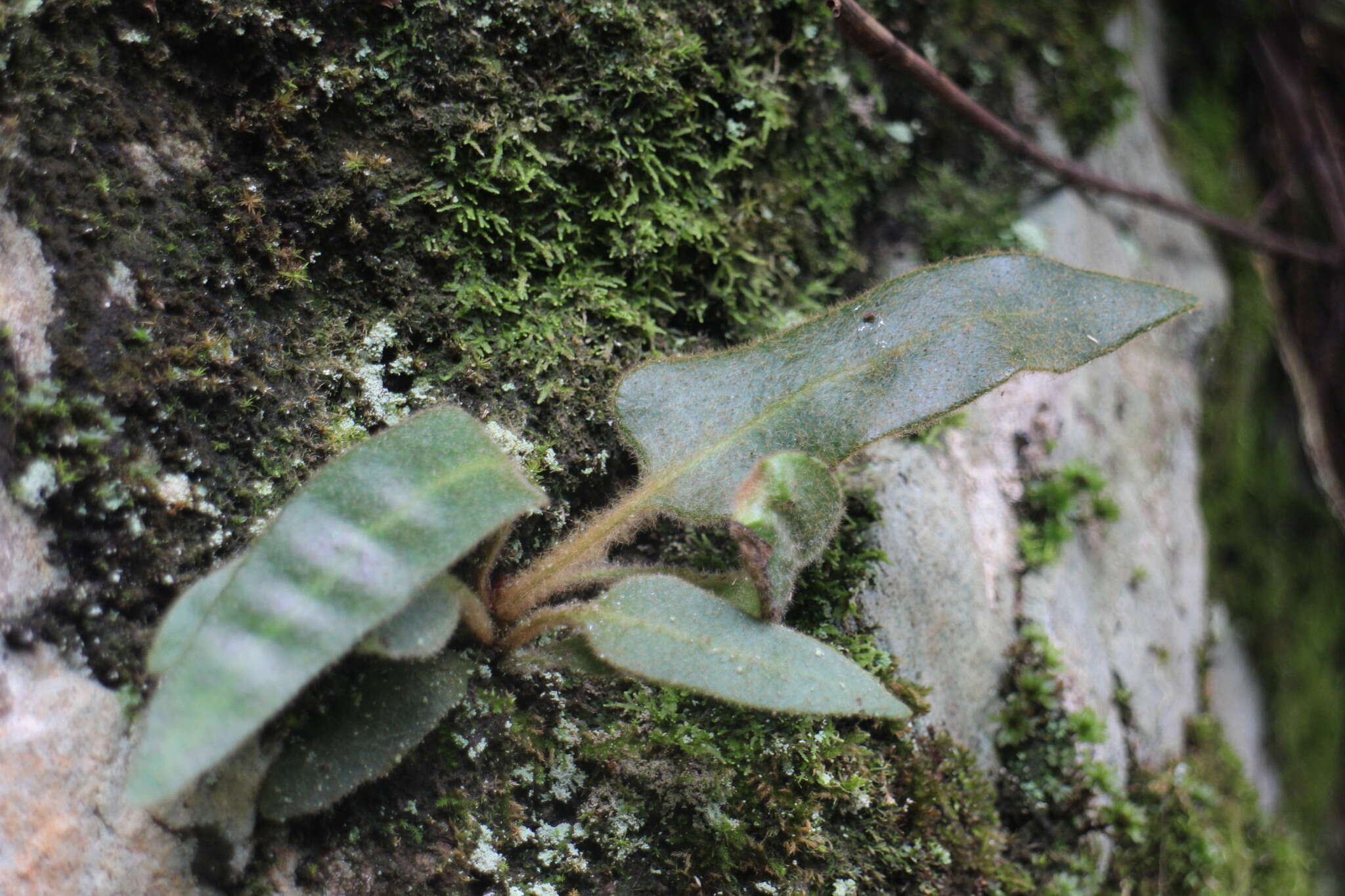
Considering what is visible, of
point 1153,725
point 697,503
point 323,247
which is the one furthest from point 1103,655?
point 323,247

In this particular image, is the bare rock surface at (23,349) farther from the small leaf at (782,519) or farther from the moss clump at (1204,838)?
the moss clump at (1204,838)

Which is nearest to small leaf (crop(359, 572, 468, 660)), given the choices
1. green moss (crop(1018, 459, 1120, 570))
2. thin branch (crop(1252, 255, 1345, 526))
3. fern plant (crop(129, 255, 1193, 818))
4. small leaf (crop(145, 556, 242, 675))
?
fern plant (crop(129, 255, 1193, 818))

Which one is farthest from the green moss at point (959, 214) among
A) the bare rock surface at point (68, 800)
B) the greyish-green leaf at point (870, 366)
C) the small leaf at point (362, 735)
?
the bare rock surface at point (68, 800)

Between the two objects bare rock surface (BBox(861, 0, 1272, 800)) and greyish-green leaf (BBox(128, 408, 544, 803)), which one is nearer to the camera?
greyish-green leaf (BBox(128, 408, 544, 803))

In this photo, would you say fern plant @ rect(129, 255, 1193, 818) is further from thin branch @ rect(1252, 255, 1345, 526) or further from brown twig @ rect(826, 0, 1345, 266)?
thin branch @ rect(1252, 255, 1345, 526)

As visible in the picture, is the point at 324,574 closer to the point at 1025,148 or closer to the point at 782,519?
the point at 782,519

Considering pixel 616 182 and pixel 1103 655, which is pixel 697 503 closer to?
pixel 616 182
